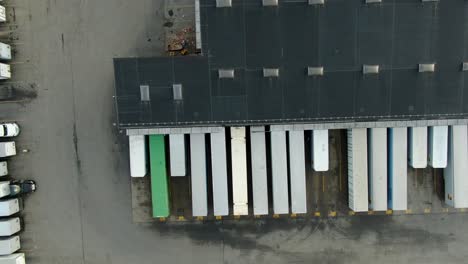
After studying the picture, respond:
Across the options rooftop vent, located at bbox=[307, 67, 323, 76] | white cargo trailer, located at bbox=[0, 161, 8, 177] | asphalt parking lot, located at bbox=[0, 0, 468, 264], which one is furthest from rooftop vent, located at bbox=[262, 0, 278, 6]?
white cargo trailer, located at bbox=[0, 161, 8, 177]

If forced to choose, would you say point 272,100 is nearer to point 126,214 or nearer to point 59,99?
point 126,214

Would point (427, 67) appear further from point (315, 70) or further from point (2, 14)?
point (2, 14)

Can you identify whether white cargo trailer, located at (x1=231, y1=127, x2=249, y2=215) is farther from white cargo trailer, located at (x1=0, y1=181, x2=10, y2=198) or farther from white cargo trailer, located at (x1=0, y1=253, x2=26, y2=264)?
white cargo trailer, located at (x1=0, y1=181, x2=10, y2=198)

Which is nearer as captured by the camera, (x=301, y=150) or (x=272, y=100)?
(x=272, y=100)

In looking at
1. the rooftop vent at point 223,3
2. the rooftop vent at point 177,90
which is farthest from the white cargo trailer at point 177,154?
the rooftop vent at point 223,3

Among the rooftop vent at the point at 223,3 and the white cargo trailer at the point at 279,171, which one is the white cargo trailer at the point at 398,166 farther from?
the rooftop vent at the point at 223,3

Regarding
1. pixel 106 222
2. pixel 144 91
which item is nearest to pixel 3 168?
pixel 106 222

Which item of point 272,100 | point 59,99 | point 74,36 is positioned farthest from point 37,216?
point 272,100
